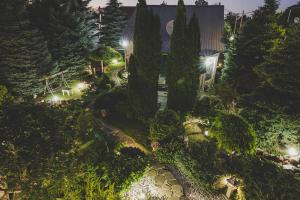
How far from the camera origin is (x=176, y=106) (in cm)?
1820

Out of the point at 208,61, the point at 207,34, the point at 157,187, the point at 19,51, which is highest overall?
the point at 207,34

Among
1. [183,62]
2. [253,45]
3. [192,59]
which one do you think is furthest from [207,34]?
[183,62]

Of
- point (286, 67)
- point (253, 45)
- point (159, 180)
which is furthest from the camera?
point (253, 45)

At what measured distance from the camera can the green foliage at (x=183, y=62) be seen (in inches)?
668

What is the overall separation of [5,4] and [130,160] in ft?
48.6

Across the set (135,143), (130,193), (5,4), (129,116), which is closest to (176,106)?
(129,116)

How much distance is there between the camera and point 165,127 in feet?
47.0

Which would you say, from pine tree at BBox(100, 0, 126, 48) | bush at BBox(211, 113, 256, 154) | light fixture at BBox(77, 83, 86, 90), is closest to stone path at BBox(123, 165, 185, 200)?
bush at BBox(211, 113, 256, 154)

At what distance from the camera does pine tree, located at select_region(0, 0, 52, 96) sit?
1827cm

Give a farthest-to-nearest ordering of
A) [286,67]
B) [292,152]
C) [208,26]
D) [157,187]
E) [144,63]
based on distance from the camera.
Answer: [208,26], [144,63], [292,152], [286,67], [157,187]

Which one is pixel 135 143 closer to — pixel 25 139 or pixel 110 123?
pixel 110 123

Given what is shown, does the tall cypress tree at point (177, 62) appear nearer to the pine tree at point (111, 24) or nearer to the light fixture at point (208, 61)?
the light fixture at point (208, 61)

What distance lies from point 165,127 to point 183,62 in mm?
5326

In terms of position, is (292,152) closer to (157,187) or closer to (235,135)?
(235,135)
